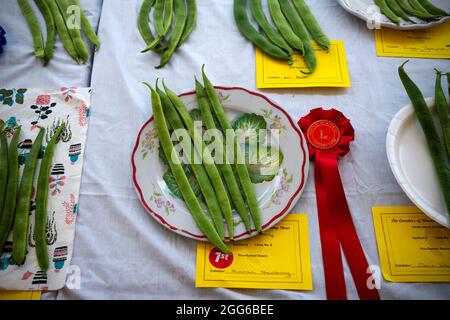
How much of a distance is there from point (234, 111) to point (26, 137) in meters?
0.53

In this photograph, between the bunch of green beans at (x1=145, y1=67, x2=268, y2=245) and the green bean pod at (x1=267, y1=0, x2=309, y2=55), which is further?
the green bean pod at (x1=267, y1=0, x2=309, y2=55)

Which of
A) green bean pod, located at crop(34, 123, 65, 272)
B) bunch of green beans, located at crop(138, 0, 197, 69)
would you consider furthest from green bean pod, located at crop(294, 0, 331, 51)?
green bean pod, located at crop(34, 123, 65, 272)

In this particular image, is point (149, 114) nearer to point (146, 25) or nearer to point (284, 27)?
point (146, 25)

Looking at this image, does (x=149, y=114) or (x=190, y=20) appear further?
(x=190, y=20)

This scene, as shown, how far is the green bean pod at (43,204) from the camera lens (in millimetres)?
702

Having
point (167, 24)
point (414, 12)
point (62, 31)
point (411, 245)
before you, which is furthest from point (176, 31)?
point (411, 245)

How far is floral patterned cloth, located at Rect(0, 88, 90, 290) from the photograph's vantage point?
27.3 inches

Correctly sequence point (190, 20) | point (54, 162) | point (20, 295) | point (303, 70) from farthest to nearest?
point (190, 20) < point (303, 70) < point (54, 162) < point (20, 295)

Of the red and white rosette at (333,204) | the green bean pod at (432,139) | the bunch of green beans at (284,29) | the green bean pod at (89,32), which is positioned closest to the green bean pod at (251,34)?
the bunch of green beans at (284,29)

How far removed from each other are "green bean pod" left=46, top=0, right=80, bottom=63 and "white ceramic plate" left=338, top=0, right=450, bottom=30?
0.82 m

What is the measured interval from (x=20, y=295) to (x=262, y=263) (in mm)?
507

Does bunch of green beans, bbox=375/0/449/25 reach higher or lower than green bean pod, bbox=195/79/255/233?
higher

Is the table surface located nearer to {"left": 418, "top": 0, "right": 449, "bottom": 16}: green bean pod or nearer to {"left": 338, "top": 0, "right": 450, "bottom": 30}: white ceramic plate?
{"left": 338, "top": 0, "right": 450, "bottom": 30}: white ceramic plate

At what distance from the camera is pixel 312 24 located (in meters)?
0.98
